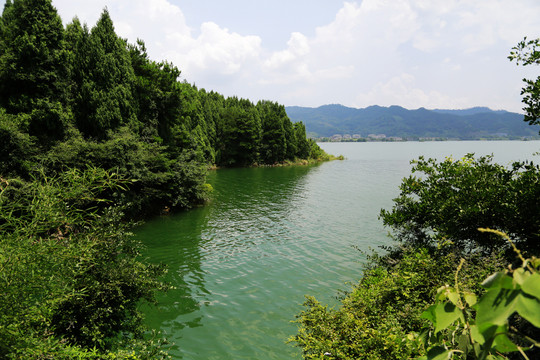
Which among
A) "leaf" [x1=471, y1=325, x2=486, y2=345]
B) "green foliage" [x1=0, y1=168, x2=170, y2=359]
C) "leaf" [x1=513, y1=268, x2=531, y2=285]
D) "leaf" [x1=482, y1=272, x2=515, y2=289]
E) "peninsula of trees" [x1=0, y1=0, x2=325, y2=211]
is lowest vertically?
"green foliage" [x1=0, y1=168, x2=170, y2=359]

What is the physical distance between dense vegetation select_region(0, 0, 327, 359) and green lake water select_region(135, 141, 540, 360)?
7.21 feet

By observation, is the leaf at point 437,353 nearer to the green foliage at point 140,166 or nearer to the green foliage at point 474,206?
the green foliage at point 474,206

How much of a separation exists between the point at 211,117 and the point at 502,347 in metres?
68.9

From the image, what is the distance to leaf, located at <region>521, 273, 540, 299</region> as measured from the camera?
83 cm

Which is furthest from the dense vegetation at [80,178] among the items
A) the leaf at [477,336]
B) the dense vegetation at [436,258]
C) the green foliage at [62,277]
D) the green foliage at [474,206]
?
the green foliage at [474,206]

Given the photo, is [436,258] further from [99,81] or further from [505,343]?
[99,81]

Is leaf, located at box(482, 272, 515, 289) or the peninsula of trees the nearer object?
leaf, located at box(482, 272, 515, 289)

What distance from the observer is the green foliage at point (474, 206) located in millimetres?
7977

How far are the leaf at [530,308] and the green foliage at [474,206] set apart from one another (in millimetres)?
8572

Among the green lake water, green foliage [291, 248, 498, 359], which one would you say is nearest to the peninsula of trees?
the green lake water

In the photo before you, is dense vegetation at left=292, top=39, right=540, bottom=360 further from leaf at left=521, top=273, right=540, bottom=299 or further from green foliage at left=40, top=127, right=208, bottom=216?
green foliage at left=40, top=127, right=208, bottom=216

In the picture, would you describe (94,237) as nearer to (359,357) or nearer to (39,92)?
(359,357)

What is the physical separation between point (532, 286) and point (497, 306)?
12 centimetres

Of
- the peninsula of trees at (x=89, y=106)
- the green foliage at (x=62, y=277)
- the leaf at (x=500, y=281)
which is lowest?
the green foliage at (x=62, y=277)
